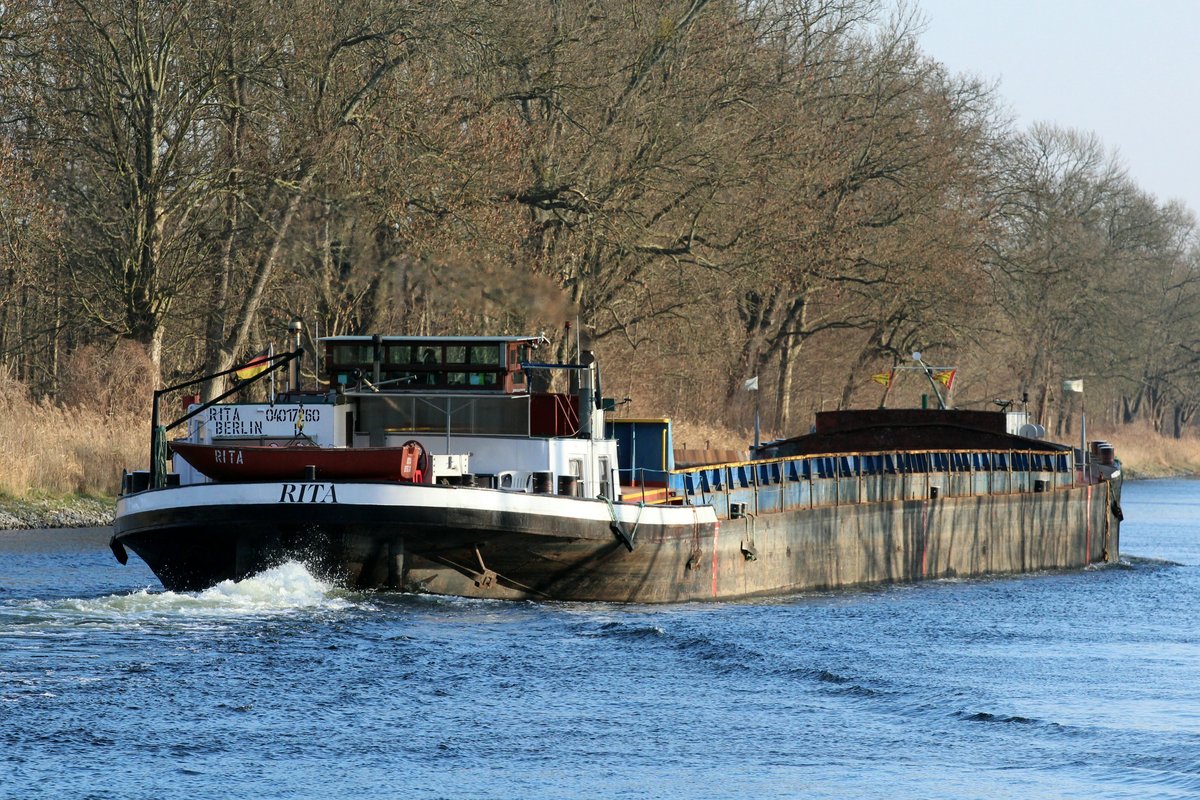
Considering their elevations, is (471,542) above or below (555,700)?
above

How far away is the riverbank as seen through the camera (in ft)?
121

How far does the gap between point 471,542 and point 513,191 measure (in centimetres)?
2320

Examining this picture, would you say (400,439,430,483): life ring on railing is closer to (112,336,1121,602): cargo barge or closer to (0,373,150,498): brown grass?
(112,336,1121,602): cargo barge

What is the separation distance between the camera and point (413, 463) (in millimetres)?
23984

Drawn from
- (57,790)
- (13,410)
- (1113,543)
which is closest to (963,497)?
(1113,543)

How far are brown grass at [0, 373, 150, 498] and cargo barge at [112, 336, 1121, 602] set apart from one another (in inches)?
447

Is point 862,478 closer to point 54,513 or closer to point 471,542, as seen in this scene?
point 471,542

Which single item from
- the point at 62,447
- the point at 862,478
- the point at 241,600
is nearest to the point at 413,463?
the point at 241,600

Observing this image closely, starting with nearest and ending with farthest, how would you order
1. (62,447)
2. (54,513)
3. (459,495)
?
(459,495) → (54,513) → (62,447)

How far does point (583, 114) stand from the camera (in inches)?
1982

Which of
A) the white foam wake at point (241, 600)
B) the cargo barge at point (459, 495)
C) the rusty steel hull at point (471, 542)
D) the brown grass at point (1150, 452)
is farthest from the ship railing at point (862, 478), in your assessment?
the brown grass at point (1150, 452)

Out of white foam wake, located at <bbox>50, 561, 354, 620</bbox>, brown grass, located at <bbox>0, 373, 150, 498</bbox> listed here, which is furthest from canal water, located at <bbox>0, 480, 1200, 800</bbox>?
brown grass, located at <bbox>0, 373, 150, 498</bbox>

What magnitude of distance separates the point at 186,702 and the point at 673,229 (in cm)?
3791

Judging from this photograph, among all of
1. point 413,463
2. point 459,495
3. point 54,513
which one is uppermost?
Answer: point 413,463
